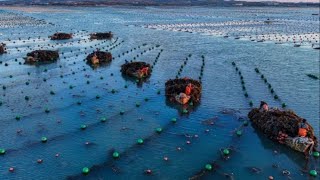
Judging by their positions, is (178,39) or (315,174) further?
(178,39)

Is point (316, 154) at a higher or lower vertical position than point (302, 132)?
lower

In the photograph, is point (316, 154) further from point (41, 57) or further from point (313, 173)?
point (41, 57)

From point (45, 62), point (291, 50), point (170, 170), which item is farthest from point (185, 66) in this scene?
point (170, 170)

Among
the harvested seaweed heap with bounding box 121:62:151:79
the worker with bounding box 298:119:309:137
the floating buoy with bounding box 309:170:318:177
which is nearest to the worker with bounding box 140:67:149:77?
the harvested seaweed heap with bounding box 121:62:151:79

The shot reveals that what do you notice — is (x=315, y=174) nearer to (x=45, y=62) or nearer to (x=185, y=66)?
(x=185, y=66)

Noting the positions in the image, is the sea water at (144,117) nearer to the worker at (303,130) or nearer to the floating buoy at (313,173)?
the floating buoy at (313,173)

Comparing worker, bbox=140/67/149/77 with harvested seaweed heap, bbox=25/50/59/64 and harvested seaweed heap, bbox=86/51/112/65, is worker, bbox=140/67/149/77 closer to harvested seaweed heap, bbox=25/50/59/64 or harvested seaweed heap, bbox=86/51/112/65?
harvested seaweed heap, bbox=86/51/112/65

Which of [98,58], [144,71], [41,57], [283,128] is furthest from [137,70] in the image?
[283,128]
